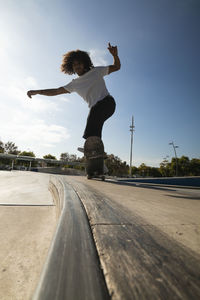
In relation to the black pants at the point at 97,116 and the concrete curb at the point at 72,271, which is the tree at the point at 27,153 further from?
the concrete curb at the point at 72,271

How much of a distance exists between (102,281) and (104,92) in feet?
9.56

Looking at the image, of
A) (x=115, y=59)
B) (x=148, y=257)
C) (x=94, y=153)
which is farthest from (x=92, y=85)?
(x=148, y=257)

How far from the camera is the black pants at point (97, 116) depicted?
2.78m

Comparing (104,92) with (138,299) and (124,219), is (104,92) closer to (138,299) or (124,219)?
(124,219)

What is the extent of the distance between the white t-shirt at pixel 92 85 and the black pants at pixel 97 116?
0.36 feet

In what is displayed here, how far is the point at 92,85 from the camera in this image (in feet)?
9.41

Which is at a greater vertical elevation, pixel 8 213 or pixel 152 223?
pixel 152 223

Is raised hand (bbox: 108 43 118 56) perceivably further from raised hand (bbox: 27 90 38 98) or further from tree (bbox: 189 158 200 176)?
tree (bbox: 189 158 200 176)

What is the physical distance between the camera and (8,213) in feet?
3.16

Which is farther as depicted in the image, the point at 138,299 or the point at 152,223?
the point at 152,223

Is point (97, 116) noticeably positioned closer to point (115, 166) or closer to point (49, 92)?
point (49, 92)

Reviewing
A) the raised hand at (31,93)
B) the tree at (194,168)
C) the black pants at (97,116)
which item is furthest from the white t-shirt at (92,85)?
the tree at (194,168)

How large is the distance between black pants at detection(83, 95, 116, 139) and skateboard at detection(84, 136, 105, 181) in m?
0.14

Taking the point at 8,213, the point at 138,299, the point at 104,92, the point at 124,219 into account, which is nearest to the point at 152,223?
the point at 124,219
